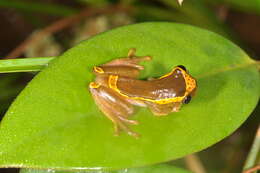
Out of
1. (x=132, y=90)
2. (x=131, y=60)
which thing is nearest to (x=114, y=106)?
(x=132, y=90)

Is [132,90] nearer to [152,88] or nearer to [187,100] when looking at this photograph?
[152,88]

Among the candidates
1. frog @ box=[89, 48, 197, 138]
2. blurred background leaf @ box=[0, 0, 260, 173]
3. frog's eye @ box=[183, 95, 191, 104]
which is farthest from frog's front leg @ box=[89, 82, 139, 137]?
blurred background leaf @ box=[0, 0, 260, 173]

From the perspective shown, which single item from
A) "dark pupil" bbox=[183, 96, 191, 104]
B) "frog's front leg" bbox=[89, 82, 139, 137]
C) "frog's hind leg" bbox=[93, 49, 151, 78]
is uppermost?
"frog's hind leg" bbox=[93, 49, 151, 78]

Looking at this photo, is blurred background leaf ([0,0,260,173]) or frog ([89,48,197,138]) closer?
frog ([89,48,197,138])

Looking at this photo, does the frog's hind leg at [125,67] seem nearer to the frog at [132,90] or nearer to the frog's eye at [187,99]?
the frog at [132,90]

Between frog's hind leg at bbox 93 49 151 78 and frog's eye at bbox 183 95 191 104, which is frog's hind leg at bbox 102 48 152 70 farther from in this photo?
frog's eye at bbox 183 95 191 104

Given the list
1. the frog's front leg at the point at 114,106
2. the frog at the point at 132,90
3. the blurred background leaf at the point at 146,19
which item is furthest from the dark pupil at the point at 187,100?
the blurred background leaf at the point at 146,19

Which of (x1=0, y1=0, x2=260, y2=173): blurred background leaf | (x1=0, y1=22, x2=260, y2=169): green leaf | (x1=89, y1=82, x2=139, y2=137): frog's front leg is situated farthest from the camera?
(x1=0, y1=0, x2=260, y2=173): blurred background leaf
